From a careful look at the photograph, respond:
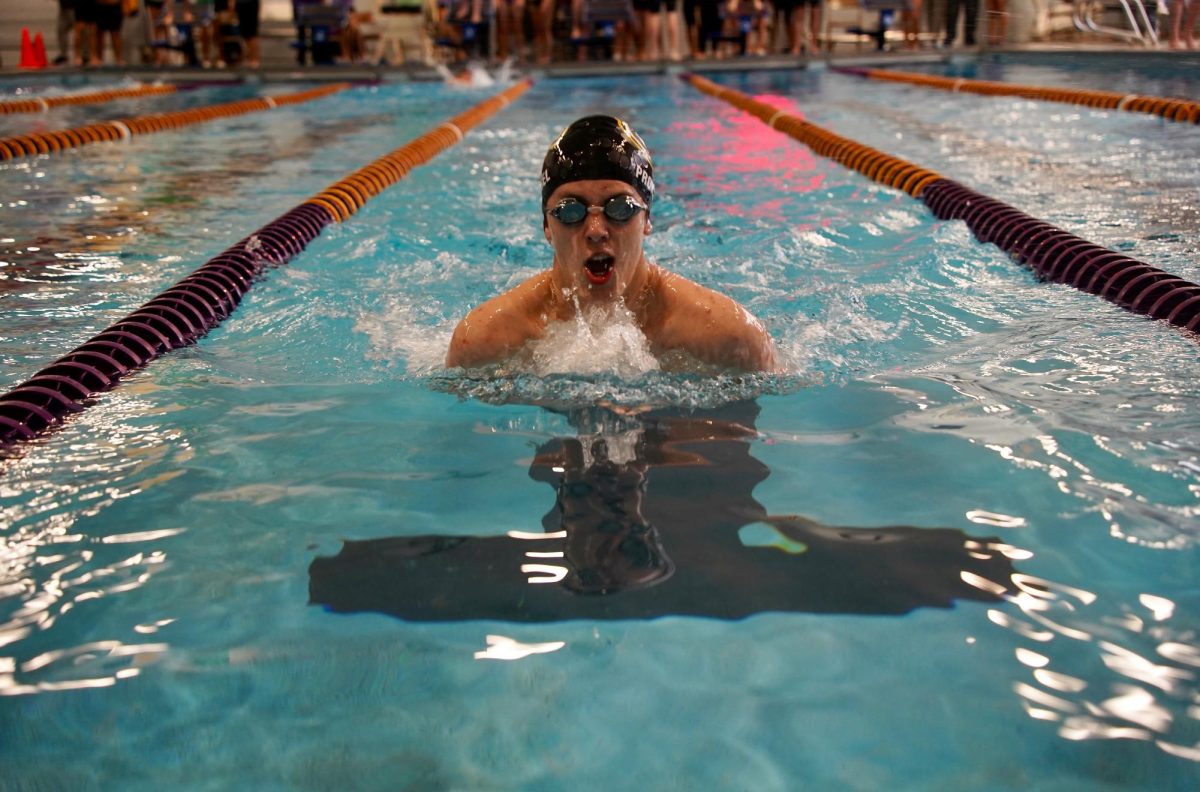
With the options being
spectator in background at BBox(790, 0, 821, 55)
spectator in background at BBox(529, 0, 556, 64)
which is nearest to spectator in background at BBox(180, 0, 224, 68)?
spectator in background at BBox(529, 0, 556, 64)

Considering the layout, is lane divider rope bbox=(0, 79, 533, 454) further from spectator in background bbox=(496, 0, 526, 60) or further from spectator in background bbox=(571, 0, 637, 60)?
spectator in background bbox=(496, 0, 526, 60)

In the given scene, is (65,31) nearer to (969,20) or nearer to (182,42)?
(182,42)

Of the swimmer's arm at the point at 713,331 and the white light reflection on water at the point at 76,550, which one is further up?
the swimmer's arm at the point at 713,331

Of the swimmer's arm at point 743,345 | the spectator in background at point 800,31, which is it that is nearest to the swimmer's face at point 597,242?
the swimmer's arm at point 743,345

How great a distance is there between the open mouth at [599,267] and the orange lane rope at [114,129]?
21.0 feet

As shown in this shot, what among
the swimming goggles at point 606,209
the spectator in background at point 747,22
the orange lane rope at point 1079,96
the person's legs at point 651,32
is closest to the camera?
the swimming goggles at point 606,209

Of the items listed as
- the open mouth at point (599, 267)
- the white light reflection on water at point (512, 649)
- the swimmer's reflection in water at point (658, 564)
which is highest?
the open mouth at point (599, 267)

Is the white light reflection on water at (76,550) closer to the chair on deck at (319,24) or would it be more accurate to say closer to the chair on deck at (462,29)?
the chair on deck at (462,29)

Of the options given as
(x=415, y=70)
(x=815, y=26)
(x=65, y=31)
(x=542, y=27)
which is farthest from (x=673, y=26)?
(x=65, y=31)

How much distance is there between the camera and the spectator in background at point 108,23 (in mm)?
15008

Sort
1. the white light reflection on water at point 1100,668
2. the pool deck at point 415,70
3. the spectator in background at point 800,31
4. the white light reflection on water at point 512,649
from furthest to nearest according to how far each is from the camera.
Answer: the spectator in background at point 800,31 → the pool deck at point 415,70 → the white light reflection on water at point 512,649 → the white light reflection on water at point 1100,668

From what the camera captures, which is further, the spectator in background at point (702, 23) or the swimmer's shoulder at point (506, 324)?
the spectator in background at point (702, 23)

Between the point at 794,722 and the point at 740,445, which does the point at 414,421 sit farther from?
the point at 794,722

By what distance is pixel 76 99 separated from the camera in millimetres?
12180
